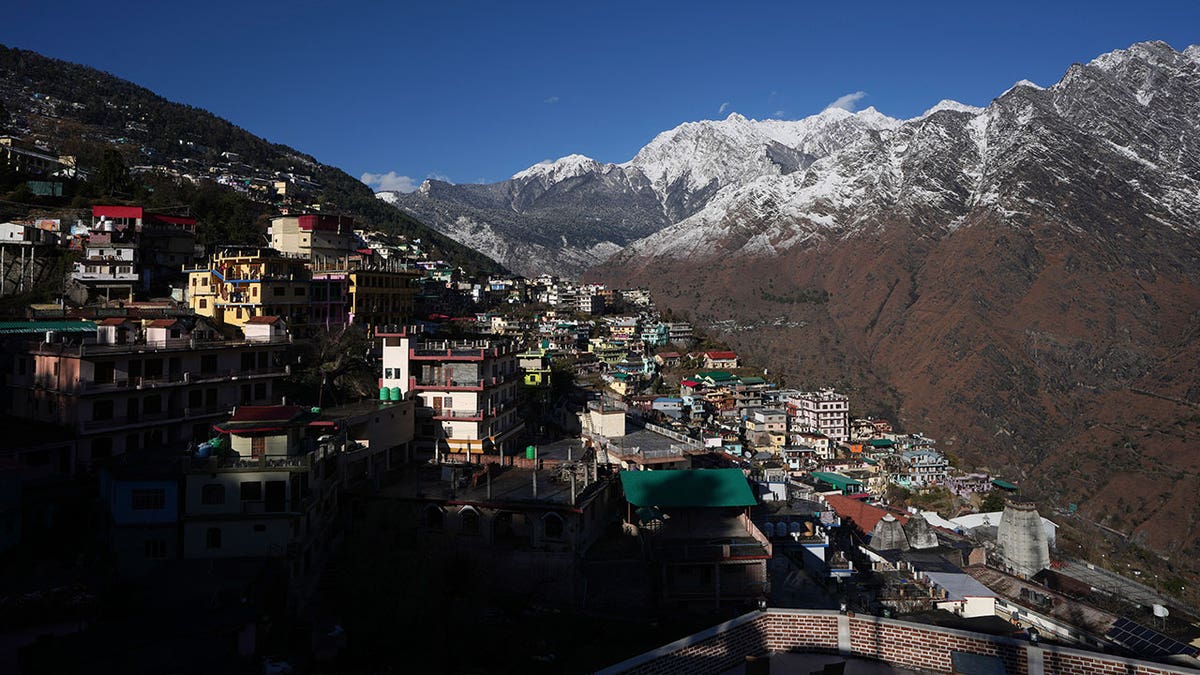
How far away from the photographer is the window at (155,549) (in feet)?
53.8

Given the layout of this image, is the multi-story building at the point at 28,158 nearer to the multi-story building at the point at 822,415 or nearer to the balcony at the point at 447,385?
the balcony at the point at 447,385

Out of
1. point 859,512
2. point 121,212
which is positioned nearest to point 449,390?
point 859,512

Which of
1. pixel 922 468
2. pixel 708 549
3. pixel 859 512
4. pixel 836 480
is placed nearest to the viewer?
pixel 708 549

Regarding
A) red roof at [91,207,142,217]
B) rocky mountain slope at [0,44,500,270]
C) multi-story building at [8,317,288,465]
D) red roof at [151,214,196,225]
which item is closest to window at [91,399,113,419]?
multi-story building at [8,317,288,465]

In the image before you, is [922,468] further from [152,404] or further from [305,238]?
[152,404]

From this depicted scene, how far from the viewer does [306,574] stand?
17578mm

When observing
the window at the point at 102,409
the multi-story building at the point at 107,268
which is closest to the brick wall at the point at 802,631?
the window at the point at 102,409

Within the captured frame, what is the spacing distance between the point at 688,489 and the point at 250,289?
2671 centimetres

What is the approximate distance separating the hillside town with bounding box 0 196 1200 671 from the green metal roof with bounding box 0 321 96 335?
17 cm

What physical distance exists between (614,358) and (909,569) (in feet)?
155

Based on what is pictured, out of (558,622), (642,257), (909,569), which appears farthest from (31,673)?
(642,257)

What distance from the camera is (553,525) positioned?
66.2 ft

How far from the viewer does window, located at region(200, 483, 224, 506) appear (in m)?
16.5

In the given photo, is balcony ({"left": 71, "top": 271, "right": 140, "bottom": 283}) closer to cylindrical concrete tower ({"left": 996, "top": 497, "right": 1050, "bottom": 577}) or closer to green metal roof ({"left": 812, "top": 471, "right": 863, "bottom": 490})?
green metal roof ({"left": 812, "top": 471, "right": 863, "bottom": 490})
